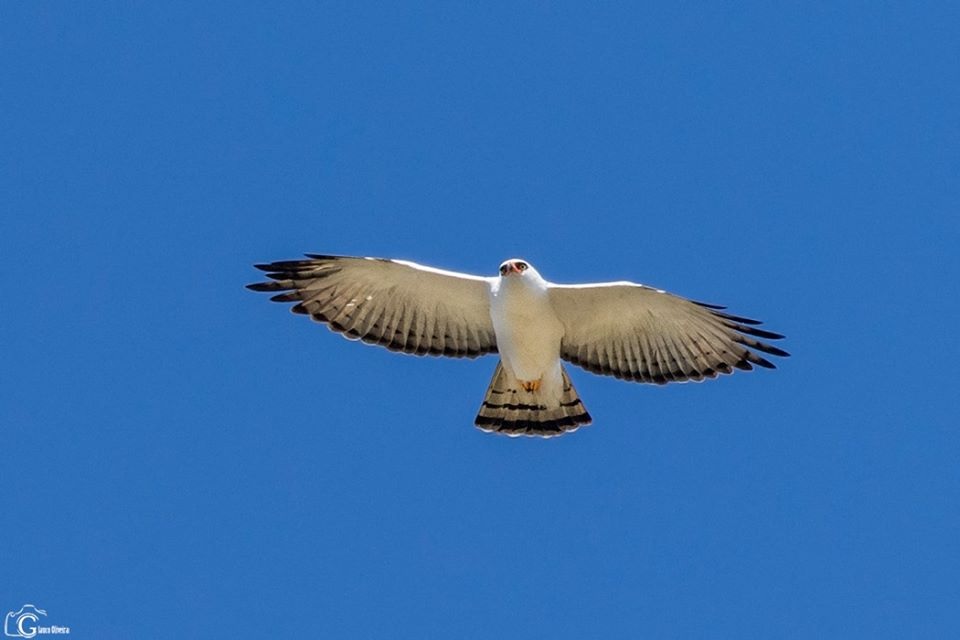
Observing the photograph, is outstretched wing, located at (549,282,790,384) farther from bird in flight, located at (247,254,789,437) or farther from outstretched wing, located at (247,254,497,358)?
outstretched wing, located at (247,254,497,358)

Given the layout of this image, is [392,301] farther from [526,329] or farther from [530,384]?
[530,384]

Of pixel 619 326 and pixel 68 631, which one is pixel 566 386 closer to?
pixel 619 326

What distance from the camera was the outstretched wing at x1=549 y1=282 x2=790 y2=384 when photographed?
19750 millimetres

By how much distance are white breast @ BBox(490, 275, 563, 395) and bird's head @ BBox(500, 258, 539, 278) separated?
0.05 metres

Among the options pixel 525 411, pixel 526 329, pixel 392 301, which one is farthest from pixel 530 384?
pixel 392 301

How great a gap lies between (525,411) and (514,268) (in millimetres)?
1882

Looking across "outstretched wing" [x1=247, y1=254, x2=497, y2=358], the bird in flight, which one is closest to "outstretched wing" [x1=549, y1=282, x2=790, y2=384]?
the bird in flight

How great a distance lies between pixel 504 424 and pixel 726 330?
97.4 inches

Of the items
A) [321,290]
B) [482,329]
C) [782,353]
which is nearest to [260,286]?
[321,290]

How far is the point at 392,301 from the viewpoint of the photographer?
66.8ft

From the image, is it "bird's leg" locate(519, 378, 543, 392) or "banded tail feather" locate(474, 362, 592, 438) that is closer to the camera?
"bird's leg" locate(519, 378, 543, 392)

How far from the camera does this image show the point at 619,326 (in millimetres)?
20219

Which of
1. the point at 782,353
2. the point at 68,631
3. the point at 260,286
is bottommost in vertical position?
the point at 68,631

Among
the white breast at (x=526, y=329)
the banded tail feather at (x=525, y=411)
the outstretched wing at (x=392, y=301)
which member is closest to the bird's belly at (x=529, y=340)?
the white breast at (x=526, y=329)
